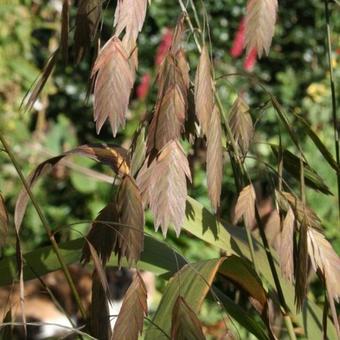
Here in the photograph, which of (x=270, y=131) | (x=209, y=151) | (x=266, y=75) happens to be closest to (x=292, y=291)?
(x=209, y=151)

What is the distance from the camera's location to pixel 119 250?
106 centimetres

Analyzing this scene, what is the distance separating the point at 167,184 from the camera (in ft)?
3.23

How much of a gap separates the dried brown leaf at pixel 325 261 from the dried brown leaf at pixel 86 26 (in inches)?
13.0

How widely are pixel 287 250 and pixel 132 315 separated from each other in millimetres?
220

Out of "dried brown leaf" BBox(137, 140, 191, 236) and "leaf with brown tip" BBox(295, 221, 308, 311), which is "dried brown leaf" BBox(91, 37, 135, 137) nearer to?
"dried brown leaf" BBox(137, 140, 191, 236)

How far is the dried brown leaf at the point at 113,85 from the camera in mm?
958

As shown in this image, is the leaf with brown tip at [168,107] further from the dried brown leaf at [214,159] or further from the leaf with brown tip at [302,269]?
the leaf with brown tip at [302,269]

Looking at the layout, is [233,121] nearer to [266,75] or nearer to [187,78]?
[187,78]

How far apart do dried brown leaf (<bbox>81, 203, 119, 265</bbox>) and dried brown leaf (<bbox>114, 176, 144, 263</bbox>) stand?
0.13ft

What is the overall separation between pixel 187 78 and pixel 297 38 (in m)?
5.56

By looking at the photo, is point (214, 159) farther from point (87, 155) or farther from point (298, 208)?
point (87, 155)

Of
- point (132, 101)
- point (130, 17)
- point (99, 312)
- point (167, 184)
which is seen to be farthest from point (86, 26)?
point (132, 101)

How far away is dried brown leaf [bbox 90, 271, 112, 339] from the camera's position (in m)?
1.12

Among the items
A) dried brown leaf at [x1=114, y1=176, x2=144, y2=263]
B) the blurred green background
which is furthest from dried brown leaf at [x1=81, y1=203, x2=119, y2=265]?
the blurred green background
